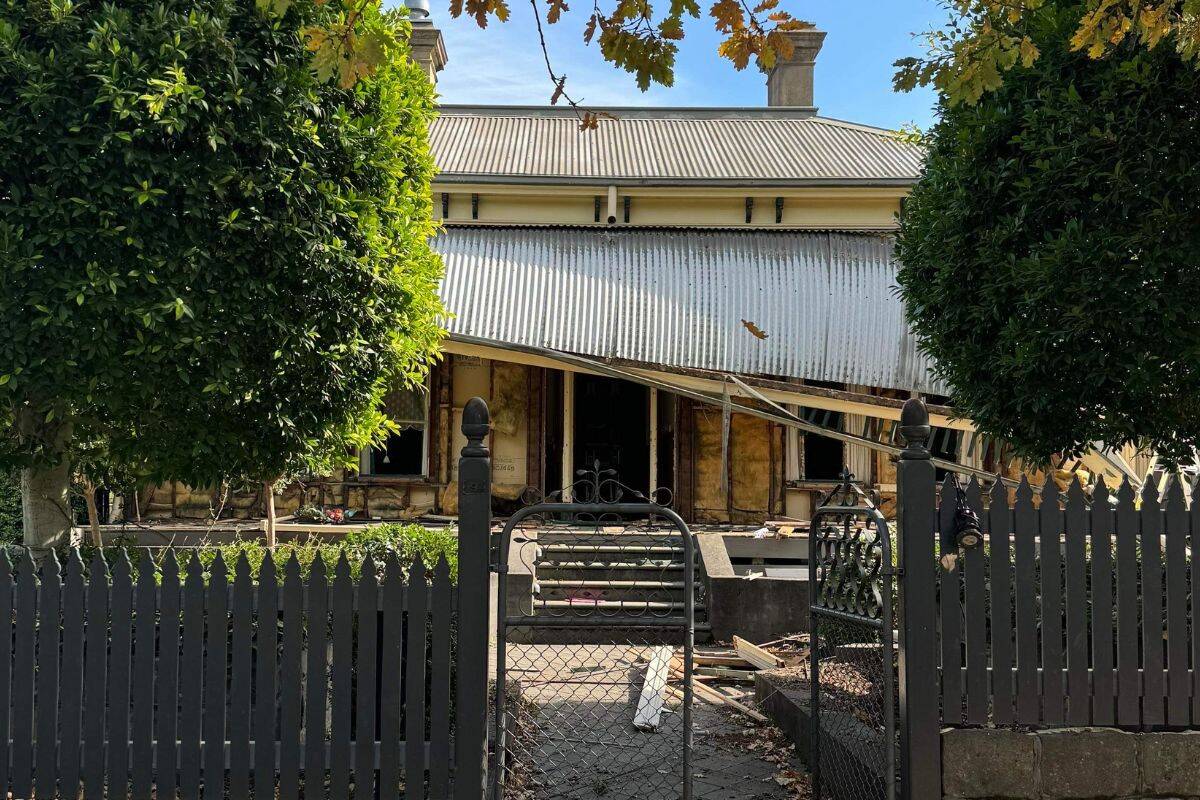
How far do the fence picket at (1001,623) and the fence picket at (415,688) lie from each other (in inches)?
107

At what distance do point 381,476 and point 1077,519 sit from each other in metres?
11.4

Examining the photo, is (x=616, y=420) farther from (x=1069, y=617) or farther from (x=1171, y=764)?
(x=1171, y=764)

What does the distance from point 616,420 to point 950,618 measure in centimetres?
1259

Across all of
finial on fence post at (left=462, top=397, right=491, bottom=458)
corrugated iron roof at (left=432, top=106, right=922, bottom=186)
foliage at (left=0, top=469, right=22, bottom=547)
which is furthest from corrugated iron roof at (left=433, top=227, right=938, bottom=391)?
finial on fence post at (left=462, top=397, right=491, bottom=458)

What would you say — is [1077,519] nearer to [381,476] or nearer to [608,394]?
[381,476]

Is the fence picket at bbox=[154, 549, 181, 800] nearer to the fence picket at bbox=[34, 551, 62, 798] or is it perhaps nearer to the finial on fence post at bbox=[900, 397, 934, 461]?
the fence picket at bbox=[34, 551, 62, 798]

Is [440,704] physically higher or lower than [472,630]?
lower

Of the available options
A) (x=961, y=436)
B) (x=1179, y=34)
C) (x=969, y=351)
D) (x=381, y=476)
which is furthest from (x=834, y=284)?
(x=1179, y=34)

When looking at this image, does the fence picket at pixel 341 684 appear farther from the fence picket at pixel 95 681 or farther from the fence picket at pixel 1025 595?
the fence picket at pixel 1025 595

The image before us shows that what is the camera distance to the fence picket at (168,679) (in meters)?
4.48

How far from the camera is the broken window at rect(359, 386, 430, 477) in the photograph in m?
14.7

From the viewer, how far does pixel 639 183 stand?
15562 millimetres

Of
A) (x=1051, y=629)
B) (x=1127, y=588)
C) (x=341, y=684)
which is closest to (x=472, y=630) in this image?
(x=341, y=684)

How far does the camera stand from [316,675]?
447cm
